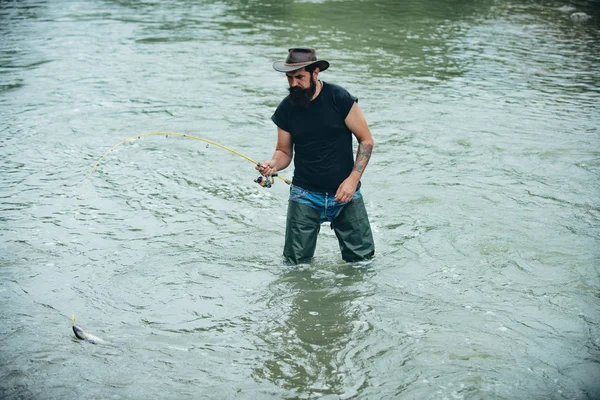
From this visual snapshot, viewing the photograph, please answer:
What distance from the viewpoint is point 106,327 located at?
5.05 m

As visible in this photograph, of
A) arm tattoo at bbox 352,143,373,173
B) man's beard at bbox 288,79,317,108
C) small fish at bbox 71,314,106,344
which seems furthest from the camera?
arm tattoo at bbox 352,143,373,173

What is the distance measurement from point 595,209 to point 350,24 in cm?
1356

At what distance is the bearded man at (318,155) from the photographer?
16.5 ft

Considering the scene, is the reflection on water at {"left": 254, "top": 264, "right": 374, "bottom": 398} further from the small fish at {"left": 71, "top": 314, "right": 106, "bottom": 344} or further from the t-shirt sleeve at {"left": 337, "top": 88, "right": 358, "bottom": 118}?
the t-shirt sleeve at {"left": 337, "top": 88, "right": 358, "bottom": 118}

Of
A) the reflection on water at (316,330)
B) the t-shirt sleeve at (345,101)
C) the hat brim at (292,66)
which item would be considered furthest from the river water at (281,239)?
the hat brim at (292,66)

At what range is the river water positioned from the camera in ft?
14.8

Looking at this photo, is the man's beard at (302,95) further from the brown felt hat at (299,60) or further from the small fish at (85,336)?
the small fish at (85,336)

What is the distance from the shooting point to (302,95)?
5.02m

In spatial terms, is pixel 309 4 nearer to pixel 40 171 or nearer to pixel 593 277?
pixel 40 171

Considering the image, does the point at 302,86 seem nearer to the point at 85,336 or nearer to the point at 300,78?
the point at 300,78

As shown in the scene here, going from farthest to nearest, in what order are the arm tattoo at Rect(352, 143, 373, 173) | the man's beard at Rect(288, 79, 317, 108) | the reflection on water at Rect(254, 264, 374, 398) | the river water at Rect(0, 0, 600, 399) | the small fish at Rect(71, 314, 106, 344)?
1. the arm tattoo at Rect(352, 143, 373, 173)
2. the man's beard at Rect(288, 79, 317, 108)
3. the small fish at Rect(71, 314, 106, 344)
4. the river water at Rect(0, 0, 600, 399)
5. the reflection on water at Rect(254, 264, 374, 398)

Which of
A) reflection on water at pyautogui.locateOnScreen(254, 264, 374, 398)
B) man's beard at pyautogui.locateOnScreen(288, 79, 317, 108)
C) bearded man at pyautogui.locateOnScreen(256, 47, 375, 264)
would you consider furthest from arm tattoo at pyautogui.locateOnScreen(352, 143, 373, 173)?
reflection on water at pyautogui.locateOnScreen(254, 264, 374, 398)

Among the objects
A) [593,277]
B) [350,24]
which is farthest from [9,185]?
[350,24]

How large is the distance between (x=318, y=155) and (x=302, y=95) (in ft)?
1.79
